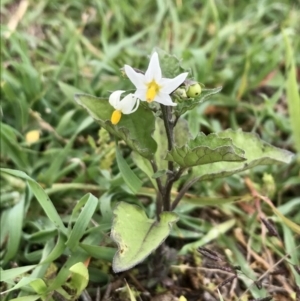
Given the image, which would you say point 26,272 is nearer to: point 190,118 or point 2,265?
point 2,265

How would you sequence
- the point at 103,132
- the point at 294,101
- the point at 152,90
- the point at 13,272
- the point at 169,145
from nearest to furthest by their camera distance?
the point at 152,90 < the point at 169,145 < the point at 13,272 < the point at 103,132 < the point at 294,101

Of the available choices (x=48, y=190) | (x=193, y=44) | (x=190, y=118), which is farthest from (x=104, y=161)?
(x=193, y=44)

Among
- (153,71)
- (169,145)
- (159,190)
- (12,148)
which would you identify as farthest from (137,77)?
(12,148)

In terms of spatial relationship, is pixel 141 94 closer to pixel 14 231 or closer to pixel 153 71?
pixel 153 71

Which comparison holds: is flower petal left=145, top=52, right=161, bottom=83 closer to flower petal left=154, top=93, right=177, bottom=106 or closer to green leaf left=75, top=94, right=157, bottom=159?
flower petal left=154, top=93, right=177, bottom=106

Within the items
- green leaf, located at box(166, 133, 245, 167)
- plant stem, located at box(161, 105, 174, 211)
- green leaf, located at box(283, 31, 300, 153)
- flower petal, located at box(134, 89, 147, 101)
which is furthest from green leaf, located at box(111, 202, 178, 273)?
green leaf, located at box(283, 31, 300, 153)

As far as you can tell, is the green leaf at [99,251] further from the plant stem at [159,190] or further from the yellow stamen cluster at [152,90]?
the yellow stamen cluster at [152,90]
